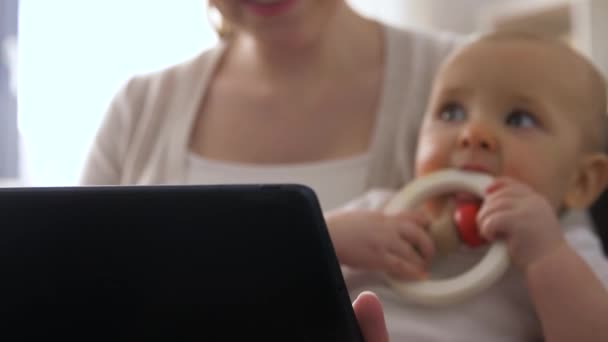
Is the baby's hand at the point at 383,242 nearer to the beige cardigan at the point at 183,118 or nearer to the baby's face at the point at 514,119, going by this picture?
the baby's face at the point at 514,119

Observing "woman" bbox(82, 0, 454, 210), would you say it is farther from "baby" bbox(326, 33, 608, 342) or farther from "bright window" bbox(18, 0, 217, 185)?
"bright window" bbox(18, 0, 217, 185)

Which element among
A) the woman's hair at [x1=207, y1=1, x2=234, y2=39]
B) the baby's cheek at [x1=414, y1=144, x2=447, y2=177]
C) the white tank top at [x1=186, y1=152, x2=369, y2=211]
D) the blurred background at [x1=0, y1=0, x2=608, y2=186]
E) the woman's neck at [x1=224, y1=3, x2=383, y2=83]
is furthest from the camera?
the blurred background at [x1=0, y1=0, x2=608, y2=186]

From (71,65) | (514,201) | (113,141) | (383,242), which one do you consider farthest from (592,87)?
Result: (71,65)

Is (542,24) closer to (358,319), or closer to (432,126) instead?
(432,126)

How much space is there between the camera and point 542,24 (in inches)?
77.1

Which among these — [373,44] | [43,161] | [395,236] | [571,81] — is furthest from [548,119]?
[43,161]

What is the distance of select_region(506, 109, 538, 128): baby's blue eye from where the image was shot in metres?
0.70

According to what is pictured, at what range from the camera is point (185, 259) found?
0.35 meters

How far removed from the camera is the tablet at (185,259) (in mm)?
347

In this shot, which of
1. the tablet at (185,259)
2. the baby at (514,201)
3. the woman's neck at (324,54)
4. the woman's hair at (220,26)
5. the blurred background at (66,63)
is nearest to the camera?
the tablet at (185,259)

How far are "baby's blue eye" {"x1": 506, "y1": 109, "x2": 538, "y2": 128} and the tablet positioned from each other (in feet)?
1.39

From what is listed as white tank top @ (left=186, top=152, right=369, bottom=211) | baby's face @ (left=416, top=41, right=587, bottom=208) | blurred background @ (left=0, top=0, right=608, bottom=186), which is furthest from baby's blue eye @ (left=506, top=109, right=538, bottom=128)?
blurred background @ (left=0, top=0, right=608, bottom=186)

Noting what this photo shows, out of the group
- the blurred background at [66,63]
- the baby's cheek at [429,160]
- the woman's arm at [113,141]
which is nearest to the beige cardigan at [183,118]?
the woman's arm at [113,141]

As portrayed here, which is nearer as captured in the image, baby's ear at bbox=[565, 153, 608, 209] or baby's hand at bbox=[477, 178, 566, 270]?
baby's hand at bbox=[477, 178, 566, 270]
